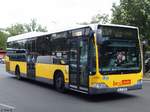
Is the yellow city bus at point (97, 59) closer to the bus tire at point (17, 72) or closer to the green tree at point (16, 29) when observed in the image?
the bus tire at point (17, 72)

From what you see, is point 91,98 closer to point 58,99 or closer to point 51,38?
point 58,99

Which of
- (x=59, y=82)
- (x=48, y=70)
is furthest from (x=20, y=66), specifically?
(x=59, y=82)

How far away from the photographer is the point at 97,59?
1159 cm

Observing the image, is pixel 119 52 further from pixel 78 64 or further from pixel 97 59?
pixel 78 64

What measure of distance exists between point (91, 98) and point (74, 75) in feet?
3.75

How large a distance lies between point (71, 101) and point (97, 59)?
6.21 ft

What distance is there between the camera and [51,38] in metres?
15.6

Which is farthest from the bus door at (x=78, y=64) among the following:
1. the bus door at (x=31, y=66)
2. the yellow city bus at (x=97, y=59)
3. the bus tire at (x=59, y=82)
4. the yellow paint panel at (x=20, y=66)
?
the yellow paint panel at (x=20, y=66)

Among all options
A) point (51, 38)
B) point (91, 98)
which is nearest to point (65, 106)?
point (91, 98)

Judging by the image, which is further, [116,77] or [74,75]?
[74,75]

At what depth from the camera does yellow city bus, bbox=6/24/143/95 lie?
11.7m

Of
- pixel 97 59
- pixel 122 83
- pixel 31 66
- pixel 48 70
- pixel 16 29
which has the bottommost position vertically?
pixel 122 83

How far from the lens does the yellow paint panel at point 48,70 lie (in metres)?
13.7

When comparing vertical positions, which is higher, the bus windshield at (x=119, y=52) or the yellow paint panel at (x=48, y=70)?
the bus windshield at (x=119, y=52)
